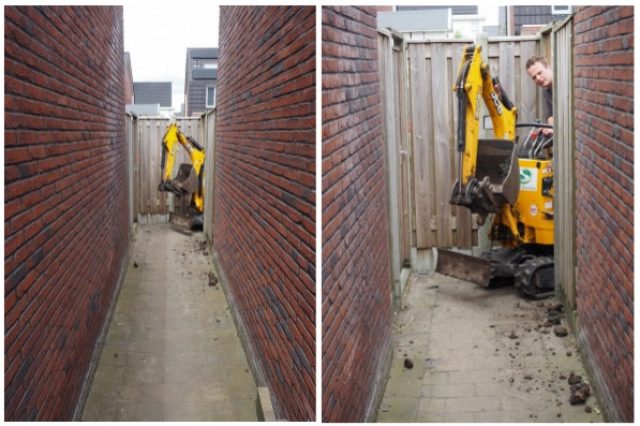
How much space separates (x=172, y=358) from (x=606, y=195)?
4.13 meters

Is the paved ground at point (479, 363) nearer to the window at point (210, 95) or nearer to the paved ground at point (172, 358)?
the paved ground at point (172, 358)

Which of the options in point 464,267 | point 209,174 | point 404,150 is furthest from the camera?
point 209,174

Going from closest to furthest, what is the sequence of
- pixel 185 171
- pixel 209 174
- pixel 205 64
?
pixel 209 174, pixel 185 171, pixel 205 64

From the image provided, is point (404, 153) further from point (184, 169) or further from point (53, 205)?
point (184, 169)

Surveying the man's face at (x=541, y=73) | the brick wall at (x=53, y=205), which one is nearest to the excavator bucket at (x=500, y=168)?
the man's face at (x=541, y=73)

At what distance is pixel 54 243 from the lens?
16.0 feet

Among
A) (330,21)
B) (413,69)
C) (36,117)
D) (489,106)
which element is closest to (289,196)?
(330,21)

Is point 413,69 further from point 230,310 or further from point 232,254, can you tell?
point 230,310

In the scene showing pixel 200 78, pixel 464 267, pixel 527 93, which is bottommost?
pixel 464 267

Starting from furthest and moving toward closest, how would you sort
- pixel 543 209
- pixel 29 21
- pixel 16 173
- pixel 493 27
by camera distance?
1. pixel 493 27
2. pixel 543 209
3. pixel 29 21
4. pixel 16 173

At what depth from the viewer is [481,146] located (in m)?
7.43

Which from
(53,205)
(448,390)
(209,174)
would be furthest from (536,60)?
(209,174)

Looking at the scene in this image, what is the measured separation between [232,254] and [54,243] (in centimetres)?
346

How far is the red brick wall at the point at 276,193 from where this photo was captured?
4.15 meters
